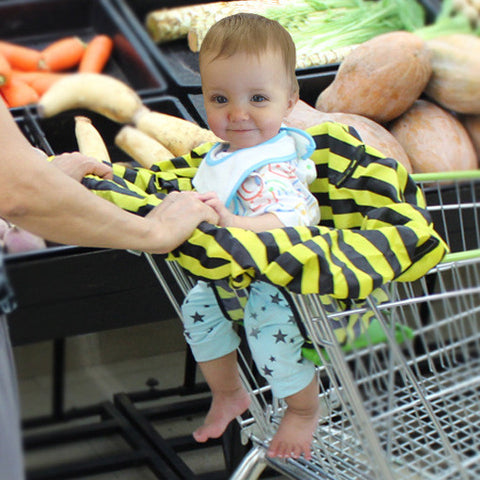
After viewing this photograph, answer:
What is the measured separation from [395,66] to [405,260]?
36.0 inches

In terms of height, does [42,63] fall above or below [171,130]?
above

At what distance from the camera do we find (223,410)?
1.58 meters

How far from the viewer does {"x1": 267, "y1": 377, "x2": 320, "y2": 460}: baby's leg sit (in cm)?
146

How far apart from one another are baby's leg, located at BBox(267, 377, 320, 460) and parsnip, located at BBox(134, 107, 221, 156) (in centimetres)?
69

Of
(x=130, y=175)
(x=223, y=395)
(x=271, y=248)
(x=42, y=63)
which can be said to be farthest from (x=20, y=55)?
(x=271, y=248)

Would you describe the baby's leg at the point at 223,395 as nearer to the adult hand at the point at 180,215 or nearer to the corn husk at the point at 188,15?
the adult hand at the point at 180,215

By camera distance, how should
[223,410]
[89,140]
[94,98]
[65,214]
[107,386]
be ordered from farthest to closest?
[107,386], [94,98], [89,140], [223,410], [65,214]

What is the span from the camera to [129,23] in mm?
2193

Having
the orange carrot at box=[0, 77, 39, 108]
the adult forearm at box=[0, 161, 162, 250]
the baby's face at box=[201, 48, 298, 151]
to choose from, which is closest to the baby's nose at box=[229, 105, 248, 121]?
the baby's face at box=[201, 48, 298, 151]

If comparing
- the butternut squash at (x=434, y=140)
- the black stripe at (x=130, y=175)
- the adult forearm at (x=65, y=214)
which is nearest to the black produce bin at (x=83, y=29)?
the black stripe at (x=130, y=175)

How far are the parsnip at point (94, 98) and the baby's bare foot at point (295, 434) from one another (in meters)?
0.83

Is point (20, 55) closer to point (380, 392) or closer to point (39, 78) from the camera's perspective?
point (39, 78)

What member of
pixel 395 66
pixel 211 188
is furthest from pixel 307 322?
pixel 395 66

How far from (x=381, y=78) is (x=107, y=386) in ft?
3.63
